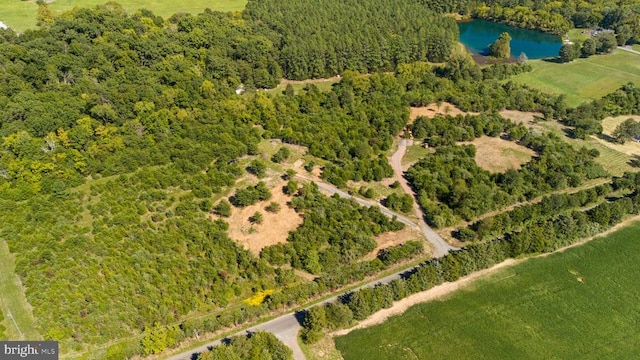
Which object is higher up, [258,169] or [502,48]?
[502,48]

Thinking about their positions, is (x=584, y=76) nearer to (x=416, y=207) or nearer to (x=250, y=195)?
(x=416, y=207)

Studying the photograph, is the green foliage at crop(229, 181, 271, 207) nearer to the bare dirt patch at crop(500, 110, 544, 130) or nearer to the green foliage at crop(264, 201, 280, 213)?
the green foliage at crop(264, 201, 280, 213)

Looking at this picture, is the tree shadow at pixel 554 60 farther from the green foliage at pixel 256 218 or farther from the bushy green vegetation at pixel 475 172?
the green foliage at pixel 256 218

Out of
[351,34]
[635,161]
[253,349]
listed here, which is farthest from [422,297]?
[351,34]

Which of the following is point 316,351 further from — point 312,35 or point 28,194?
point 312,35

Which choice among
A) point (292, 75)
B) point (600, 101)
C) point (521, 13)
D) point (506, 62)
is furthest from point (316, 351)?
point (521, 13)

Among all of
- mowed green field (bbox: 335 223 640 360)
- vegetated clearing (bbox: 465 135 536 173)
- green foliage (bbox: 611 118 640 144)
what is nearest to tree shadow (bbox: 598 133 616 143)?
green foliage (bbox: 611 118 640 144)
